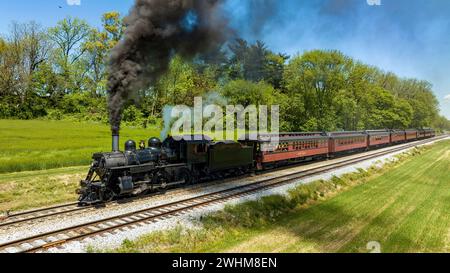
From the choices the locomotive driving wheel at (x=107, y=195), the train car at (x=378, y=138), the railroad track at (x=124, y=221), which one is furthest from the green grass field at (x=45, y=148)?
the train car at (x=378, y=138)

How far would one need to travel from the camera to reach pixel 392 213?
12906 millimetres

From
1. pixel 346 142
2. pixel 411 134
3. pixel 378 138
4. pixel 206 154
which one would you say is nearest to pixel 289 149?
pixel 206 154

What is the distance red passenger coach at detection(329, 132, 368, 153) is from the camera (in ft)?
102

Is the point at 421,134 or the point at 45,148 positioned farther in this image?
the point at 421,134

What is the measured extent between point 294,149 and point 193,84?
24.2 metres

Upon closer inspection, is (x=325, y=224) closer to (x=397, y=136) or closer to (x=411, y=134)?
(x=397, y=136)

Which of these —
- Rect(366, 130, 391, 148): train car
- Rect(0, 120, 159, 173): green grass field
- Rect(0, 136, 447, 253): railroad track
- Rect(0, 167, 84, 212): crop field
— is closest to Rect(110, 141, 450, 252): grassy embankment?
Rect(0, 136, 447, 253): railroad track

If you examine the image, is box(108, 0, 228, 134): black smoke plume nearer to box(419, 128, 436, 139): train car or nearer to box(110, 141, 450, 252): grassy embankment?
box(110, 141, 450, 252): grassy embankment

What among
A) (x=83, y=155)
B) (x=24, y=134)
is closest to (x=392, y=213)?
(x=83, y=155)

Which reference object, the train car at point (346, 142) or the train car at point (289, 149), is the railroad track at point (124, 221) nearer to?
the train car at point (289, 149)

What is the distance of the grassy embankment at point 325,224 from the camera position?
956 centimetres

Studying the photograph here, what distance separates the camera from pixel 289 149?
81.0 feet

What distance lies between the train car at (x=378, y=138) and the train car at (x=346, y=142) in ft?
3.86
